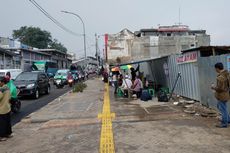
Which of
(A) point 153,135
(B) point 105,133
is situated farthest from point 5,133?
(A) point 153,135

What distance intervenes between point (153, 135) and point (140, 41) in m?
58.5

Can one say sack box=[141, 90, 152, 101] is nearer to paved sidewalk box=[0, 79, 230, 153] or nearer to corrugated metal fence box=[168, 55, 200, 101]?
corrugated metal fence box=[168, 55, 200, 101]

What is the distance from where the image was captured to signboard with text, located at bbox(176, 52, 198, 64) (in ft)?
44.1

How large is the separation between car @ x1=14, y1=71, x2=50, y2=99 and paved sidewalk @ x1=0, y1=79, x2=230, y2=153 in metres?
8.44

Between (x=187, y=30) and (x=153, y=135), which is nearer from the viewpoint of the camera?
(x=153, y=135)

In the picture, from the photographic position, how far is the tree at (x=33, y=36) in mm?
99562

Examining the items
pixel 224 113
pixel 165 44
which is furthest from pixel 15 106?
pixel 165 44

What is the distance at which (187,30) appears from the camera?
76.2m

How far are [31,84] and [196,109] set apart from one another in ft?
39.5

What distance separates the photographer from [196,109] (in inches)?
463

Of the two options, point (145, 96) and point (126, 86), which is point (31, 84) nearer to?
point (126, 86)

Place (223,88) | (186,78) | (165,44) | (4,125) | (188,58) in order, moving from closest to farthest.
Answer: (223,88), (4,125), (188,58), (186,78), (165,44)

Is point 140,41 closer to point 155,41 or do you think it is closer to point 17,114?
point 155,41

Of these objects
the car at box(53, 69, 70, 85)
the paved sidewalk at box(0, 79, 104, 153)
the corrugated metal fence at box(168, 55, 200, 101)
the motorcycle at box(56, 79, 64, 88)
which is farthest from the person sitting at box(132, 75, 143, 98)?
the car at box(53, 69, 70, 85)
